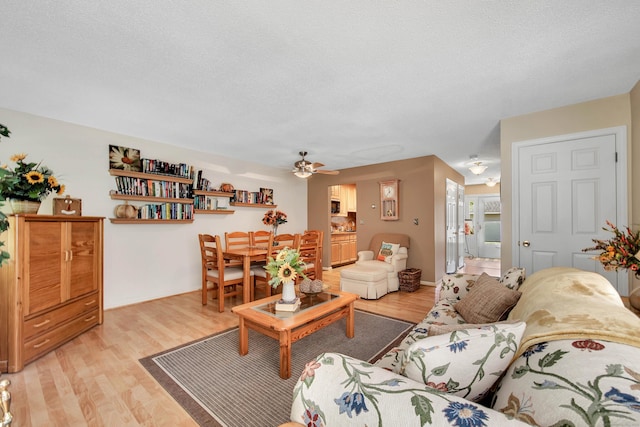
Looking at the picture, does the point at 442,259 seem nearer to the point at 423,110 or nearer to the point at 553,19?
the point at 423,110

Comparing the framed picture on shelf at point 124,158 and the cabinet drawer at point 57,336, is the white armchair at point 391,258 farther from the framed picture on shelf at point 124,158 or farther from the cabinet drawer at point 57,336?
the framed picture on shelf at point 124,158

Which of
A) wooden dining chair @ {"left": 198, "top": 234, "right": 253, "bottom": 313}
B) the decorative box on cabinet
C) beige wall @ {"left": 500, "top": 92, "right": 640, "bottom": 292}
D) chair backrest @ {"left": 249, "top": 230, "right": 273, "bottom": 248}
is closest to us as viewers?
the decorative box on cabinet

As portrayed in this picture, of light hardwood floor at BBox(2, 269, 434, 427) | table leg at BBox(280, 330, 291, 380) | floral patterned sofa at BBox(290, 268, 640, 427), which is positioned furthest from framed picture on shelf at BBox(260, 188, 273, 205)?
floral patterned sofa at BBox(290, 268, 640, 427)

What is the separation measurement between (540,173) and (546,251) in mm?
885

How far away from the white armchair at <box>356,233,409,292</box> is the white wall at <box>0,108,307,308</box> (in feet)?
8.27

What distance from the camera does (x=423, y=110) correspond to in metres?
2.98

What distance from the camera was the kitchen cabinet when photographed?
22.0 feet

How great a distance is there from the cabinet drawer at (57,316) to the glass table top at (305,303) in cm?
183

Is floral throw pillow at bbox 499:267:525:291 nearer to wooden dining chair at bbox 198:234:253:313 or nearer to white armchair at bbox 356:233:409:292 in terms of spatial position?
white armchair at bbox 356:233:409:292

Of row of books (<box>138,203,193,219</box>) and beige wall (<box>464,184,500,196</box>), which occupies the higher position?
beige wall (<box>464,184,500,196</box>)

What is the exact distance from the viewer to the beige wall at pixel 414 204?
4926 mm

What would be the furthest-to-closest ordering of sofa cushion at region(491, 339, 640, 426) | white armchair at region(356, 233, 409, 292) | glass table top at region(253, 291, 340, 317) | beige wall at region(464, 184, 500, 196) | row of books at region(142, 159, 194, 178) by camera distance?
beige wall at region(464, 184, 500, 196) → white armchair at region(356, 233, 409, 292) → row of books at region(142, 159, 194, 178) → glass table top at region(253, 291, 340, 317) → sofa cushion at region(491, 339, 640, 426)

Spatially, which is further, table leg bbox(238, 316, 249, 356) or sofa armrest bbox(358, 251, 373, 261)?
sofa armrest bbox(358, 251, 373, 261)

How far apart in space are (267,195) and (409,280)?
3284 millimetres
